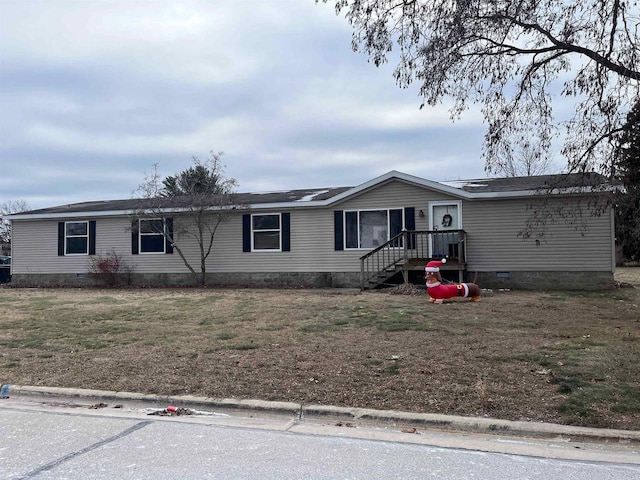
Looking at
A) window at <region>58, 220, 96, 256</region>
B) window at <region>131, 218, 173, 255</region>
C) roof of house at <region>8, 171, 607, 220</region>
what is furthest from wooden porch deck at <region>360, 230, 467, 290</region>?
window at <region>58, 220, 96, 256</region>

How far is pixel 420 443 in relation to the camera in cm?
454

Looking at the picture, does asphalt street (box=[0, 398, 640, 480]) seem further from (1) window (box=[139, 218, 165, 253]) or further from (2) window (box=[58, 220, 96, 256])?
(2) window (box=[58, 220, 96, 256])

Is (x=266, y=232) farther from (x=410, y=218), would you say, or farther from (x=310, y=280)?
(x=410, y=218)

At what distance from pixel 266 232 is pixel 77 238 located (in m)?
7.60

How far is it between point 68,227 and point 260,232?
25.6ft

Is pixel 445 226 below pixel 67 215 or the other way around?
below

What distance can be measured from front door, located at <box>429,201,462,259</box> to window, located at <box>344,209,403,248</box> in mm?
1052

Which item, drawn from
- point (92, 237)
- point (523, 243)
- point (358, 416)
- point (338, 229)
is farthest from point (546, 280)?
point (92, 237)

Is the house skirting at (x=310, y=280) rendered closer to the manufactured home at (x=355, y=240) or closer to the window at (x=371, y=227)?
the manufactured home at (x=355, y=240)

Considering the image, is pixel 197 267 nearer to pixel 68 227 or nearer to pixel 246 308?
pixel 68 227

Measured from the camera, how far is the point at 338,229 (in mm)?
17609

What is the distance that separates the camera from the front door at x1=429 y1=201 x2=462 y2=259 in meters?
16.0

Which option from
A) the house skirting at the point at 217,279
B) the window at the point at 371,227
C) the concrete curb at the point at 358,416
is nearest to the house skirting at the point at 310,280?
the house skirting at the point at 217,279

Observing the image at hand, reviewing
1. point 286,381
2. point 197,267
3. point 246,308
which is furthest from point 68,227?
point 286,381
